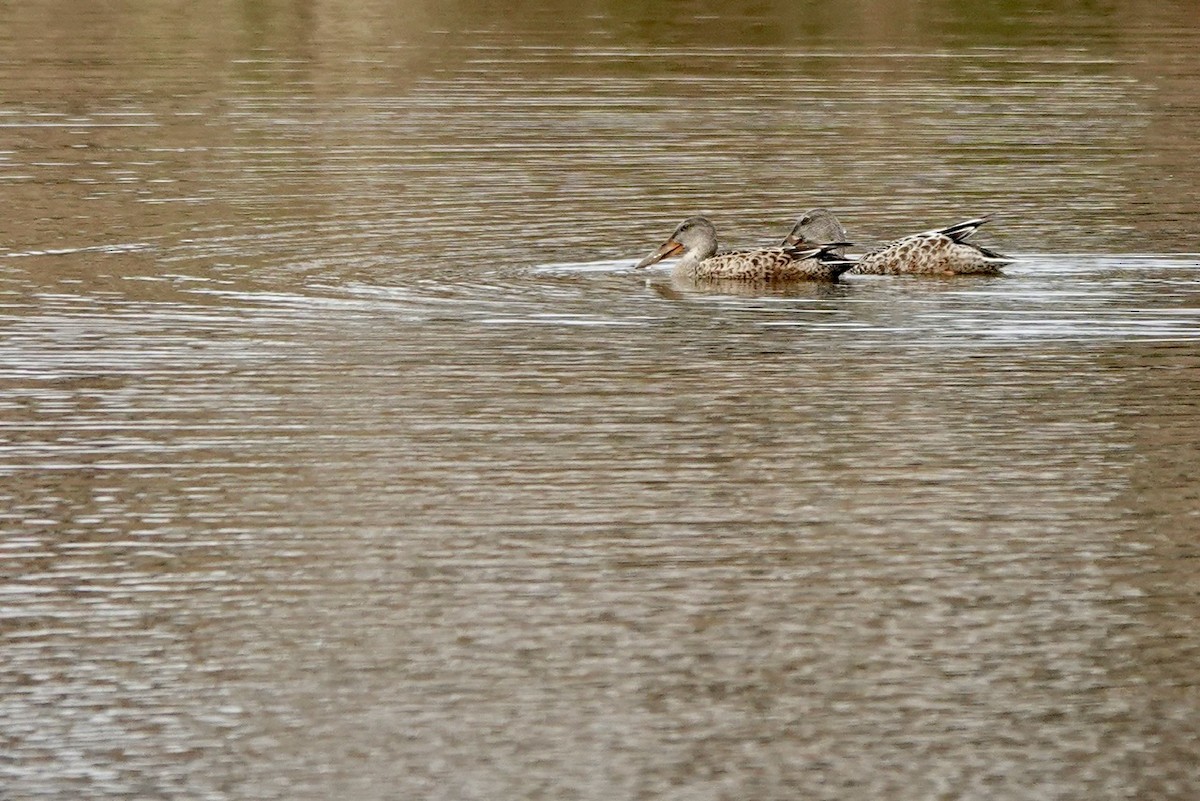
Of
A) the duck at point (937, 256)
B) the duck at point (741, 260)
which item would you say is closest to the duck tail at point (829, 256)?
the duck at point (741, 260)

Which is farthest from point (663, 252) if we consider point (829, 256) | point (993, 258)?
point (993, 258)

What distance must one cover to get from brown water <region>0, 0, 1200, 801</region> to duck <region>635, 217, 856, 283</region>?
0.78 ft

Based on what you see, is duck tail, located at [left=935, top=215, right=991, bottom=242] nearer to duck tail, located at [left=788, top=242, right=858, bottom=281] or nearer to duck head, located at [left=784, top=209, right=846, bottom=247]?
duck tail, located at [left=788, top=242, right=858, bottom=281]

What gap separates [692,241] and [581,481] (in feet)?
20.4

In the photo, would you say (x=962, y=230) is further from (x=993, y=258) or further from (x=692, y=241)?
(x=692, y=241)

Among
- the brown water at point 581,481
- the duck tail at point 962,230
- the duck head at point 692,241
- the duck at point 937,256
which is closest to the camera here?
the brown water at point 581,481

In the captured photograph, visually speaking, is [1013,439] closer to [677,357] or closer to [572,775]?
[677,357]

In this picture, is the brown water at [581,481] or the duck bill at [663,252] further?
the duck bill at [663,252]

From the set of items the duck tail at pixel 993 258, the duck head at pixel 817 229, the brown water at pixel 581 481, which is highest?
the duck head at pixel 817 229

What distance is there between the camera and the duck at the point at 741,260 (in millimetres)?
16234

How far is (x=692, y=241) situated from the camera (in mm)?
16766

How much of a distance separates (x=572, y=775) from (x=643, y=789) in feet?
0.72

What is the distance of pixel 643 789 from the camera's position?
7410 millimetres

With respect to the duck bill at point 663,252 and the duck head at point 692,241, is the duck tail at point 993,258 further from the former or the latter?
the duck bill at point 663,252
